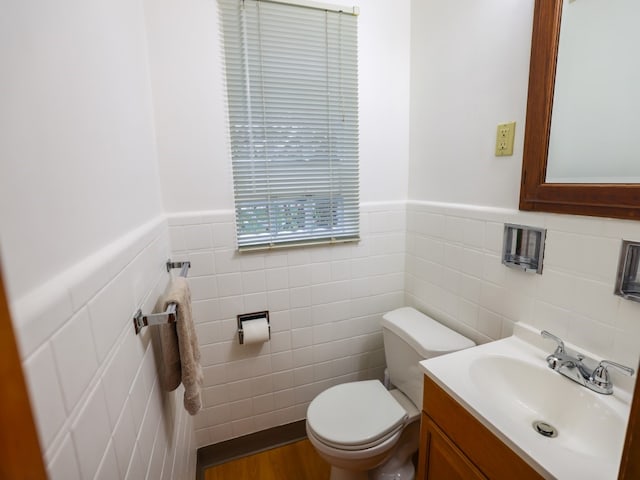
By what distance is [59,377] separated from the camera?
430 millimetres

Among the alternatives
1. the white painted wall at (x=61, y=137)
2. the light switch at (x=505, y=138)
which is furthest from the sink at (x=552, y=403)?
the white painted wall at (x=61, y=137)

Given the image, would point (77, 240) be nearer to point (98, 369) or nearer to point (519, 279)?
point (98, 369)

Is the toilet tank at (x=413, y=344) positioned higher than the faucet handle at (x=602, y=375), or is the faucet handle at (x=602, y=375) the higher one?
the faucet handle at (x=602, y=375)

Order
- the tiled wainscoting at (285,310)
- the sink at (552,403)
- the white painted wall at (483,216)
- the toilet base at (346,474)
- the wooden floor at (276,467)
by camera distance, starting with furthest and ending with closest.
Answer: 1. the wooden floor at (276,467)
2. the tiled wainscoting at (285,310)
3. the toilet base at (346,474)
4. the white painted wall at (483,216)
5. the sink at (552,403)

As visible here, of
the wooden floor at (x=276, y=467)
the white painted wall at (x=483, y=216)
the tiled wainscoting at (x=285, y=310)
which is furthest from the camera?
the wooden floor at (x=276, y=467)

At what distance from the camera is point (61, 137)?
519mm

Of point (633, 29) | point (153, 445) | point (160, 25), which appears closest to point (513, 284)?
point (633, 29)

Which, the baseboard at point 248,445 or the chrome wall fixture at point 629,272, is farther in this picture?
the baseboard at point 248,445

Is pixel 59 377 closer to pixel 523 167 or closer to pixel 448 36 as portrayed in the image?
pixel 523 167

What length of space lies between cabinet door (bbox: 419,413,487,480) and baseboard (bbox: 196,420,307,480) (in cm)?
90

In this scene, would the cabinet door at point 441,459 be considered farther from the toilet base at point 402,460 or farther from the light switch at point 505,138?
the light switch at point 505,138

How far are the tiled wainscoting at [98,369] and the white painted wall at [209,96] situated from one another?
529mm

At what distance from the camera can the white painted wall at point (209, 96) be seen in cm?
135

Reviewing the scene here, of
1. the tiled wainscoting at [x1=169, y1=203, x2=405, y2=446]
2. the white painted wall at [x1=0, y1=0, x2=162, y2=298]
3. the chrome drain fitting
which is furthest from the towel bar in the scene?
the chrome drain fitting
